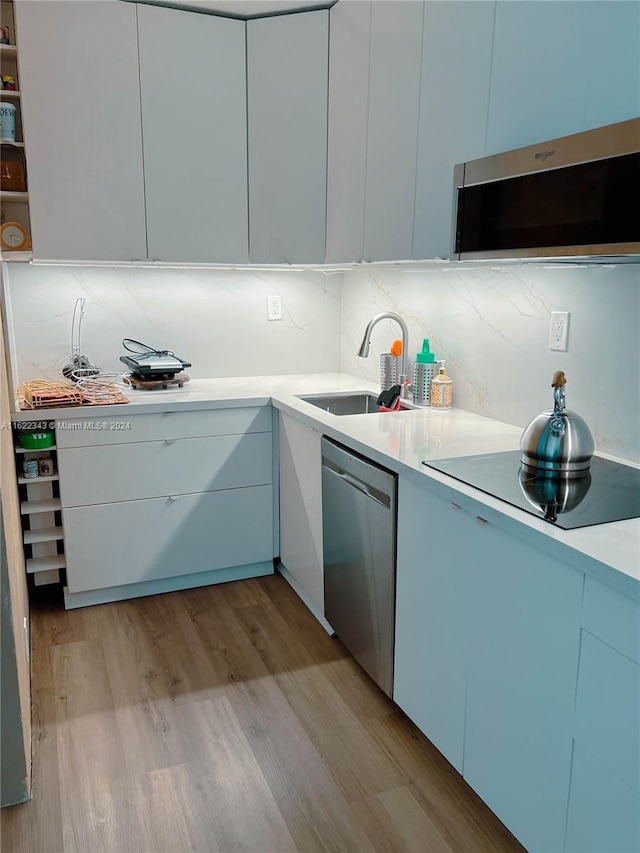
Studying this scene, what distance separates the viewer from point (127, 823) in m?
1.66

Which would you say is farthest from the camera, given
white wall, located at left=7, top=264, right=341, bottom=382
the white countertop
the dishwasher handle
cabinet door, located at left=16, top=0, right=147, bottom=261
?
white wall, located at left=7, top=264, right=341, bottom=382

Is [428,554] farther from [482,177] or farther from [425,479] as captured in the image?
[482,177]

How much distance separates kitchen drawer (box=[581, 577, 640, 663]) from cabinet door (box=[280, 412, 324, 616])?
4.20 ft

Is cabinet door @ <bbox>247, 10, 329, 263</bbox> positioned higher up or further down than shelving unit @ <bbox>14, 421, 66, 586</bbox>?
higher up

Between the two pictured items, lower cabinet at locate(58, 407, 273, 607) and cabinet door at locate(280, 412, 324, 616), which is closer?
cabinet door at locate(280, 412, 324, 616)

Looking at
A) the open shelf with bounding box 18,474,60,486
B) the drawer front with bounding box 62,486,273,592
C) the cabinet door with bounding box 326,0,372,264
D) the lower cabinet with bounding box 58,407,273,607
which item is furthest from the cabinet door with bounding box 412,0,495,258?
the open shelf with bounding box 18,474,60,486

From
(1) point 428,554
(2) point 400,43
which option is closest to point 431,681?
(1) point 428,554

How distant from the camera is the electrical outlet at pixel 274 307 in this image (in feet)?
10.6

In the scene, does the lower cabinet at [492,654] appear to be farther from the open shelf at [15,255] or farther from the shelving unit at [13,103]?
the shelving unit at [13,103]

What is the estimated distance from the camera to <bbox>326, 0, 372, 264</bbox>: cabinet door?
247 centimetres

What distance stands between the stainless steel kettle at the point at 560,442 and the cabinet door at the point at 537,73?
0.62 m

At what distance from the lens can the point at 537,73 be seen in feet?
5.42

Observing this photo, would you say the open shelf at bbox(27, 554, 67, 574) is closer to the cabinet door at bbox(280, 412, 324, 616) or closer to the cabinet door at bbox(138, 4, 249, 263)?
the cabinet door at bbox(280, 412, 324, 616)

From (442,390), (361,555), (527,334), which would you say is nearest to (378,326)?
(442,390)
